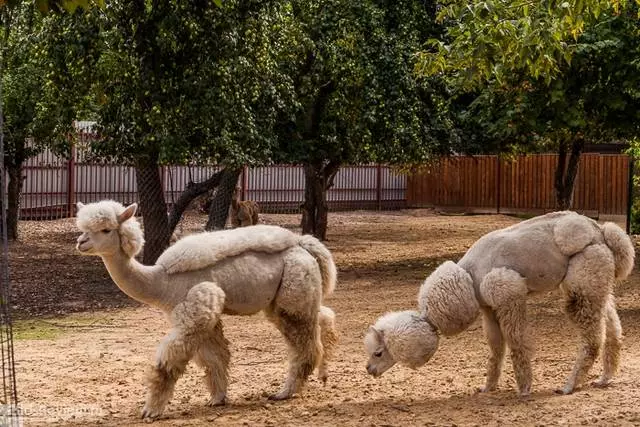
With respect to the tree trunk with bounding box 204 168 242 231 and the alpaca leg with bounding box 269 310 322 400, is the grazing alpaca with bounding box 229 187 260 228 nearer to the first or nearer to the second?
the tree trunk with bounding box 204 168 242 231

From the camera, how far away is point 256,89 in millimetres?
15008

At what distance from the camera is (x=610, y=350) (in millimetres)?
8703

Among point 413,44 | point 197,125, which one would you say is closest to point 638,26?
point 413,44

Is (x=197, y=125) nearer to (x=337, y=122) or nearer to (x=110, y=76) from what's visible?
(x=110, y=76)

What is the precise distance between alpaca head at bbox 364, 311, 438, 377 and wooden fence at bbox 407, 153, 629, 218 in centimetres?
2465

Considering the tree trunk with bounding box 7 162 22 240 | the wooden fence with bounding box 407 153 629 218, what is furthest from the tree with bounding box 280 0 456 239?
the wooden fence with bounding box 407 153 629 218

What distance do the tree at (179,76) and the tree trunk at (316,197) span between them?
6731 millimetres

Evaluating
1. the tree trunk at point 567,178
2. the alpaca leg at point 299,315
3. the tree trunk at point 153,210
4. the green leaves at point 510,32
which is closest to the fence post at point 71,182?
the tree trunk at point 153,210

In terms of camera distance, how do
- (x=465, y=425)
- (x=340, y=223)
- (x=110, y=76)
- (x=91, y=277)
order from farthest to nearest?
1. (x=340, y=223)
2. (x=91, y=277)
3. (x=110, y=76)
4. (x=465, y=425)

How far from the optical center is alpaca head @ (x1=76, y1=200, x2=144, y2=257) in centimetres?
789

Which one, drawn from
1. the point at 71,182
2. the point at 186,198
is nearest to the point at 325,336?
the point at 186,198

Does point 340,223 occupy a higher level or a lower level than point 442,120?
lower

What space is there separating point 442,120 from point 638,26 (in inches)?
161

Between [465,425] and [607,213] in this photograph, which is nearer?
[465,425]
